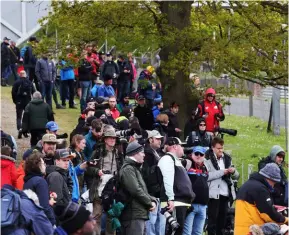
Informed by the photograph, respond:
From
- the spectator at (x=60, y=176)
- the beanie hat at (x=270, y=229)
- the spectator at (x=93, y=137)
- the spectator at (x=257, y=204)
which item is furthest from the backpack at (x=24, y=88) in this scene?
the beanie hat at (x=270, y=229)

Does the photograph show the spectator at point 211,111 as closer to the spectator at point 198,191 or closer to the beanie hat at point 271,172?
the spectator at point 198,191

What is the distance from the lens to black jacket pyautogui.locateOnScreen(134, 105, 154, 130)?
66.1 feet

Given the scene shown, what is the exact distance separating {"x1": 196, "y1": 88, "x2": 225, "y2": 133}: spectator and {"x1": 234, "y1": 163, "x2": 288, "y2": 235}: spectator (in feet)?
25.1

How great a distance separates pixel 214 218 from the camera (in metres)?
15.3

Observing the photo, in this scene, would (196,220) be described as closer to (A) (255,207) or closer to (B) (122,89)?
(A) (255,207)

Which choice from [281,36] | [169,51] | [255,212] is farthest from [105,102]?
[255,212]

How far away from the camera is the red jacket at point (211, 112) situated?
759 inches

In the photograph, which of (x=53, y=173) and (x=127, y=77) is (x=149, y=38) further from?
(x=53, y=173)

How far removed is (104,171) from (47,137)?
1185mm

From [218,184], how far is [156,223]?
201 centimetres

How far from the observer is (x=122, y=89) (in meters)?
27.5

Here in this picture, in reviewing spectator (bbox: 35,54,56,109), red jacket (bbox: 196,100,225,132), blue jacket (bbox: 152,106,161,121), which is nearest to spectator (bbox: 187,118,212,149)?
red jacket (bbox: 196,100,225,132)

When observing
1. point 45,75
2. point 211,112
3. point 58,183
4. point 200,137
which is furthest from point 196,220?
point 45,75

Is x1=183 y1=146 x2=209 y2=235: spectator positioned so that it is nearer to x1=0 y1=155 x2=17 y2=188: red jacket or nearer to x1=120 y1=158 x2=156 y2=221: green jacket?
x1=120 y1=158 x2=156 y2=221: green jacket
